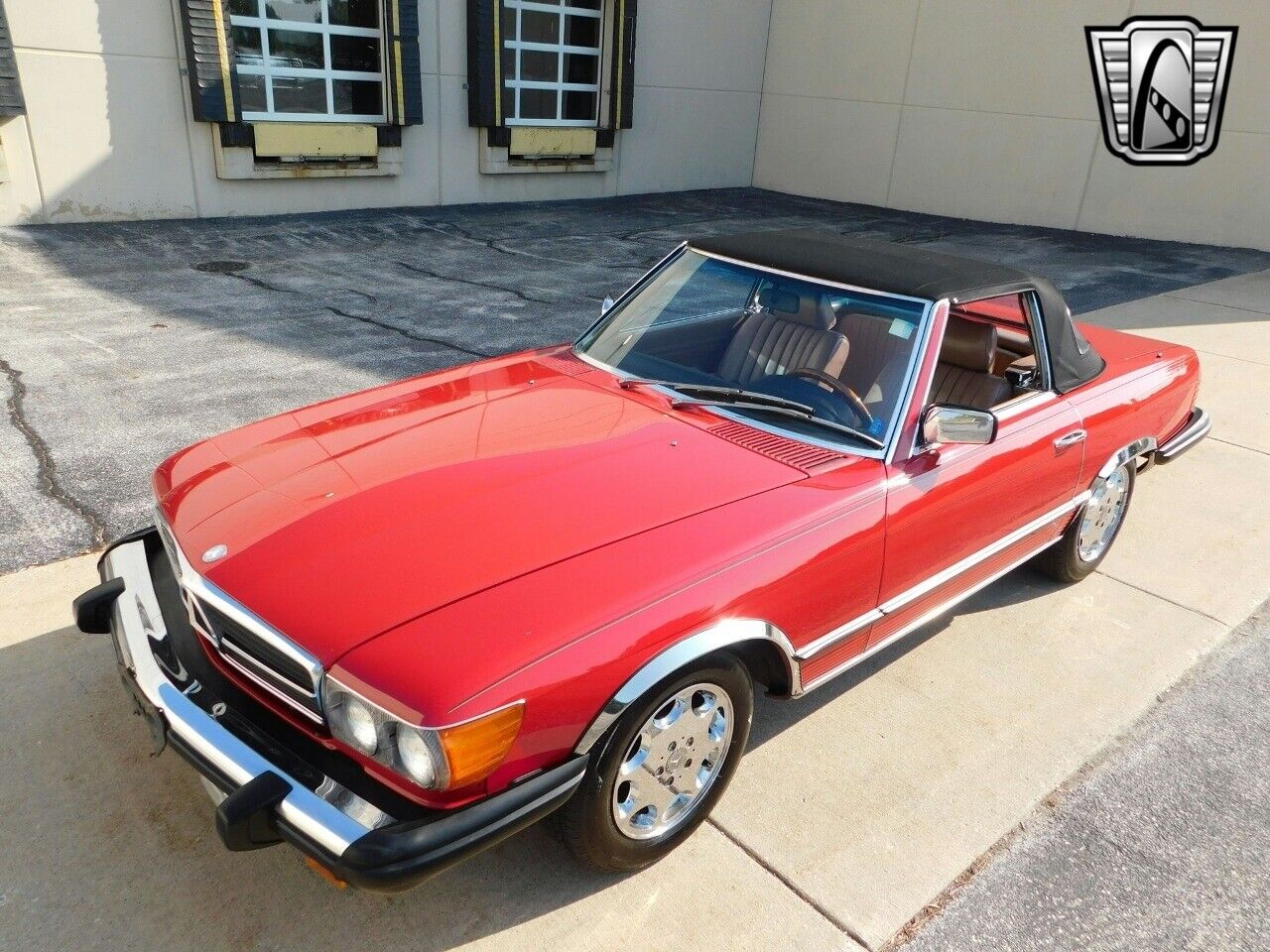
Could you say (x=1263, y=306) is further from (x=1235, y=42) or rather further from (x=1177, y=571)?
(x=1177, y=571)

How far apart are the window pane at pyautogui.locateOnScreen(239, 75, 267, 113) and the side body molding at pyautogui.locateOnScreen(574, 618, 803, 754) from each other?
11.4 m

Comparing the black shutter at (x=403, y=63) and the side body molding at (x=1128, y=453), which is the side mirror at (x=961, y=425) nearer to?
the side body molding at (x=1128, y=453)

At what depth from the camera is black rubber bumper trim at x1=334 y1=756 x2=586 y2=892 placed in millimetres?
2082

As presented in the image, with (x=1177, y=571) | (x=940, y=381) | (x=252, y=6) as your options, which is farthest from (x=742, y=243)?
(x=252, y=6)

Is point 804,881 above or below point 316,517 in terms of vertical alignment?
below

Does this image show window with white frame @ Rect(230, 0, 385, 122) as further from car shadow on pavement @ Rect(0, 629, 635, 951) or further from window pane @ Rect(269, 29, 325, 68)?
car shadow on pavement @ Rect(0, 629, 635, 951)

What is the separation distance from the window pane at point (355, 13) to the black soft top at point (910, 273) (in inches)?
392

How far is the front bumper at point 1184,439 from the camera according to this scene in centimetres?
469

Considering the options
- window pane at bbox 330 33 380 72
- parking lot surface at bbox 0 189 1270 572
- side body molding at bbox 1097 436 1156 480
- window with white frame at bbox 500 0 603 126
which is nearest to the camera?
side body molding at bbox 1097 436 1156 480

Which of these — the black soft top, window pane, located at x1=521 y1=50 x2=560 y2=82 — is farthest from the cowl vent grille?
window pane, located at x1=521 y1=50 x2=560 y2=82

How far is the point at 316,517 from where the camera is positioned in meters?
2.70

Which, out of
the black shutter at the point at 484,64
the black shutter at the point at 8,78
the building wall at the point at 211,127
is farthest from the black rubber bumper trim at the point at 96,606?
the black shutter at the point at 484,64

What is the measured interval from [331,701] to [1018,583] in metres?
3.31

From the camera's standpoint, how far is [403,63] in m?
12.0
